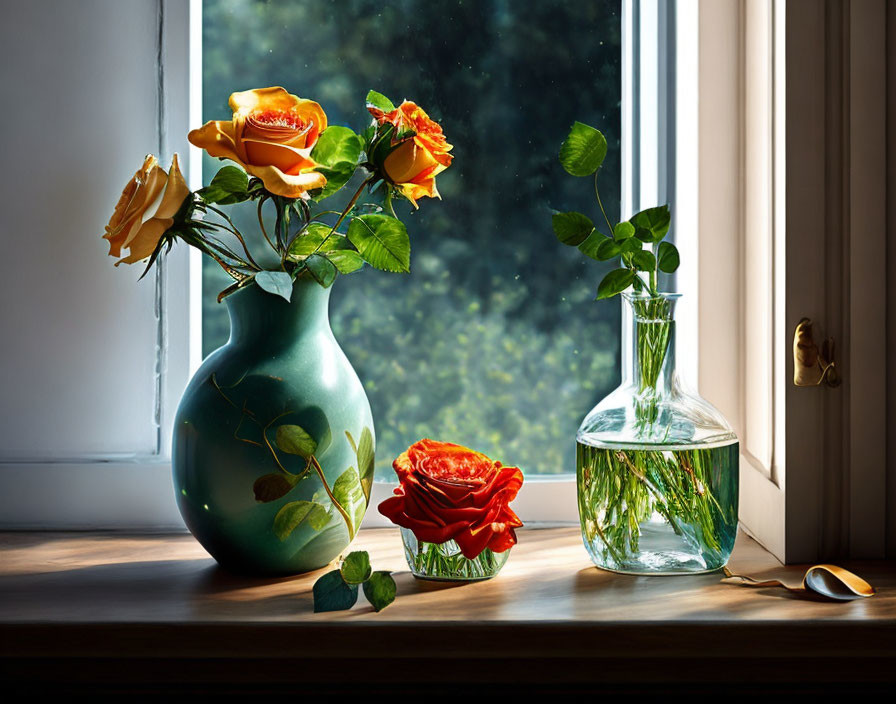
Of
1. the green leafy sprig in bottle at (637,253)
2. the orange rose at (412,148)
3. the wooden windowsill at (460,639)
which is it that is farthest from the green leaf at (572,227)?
the wooden windowsill at (460,639)

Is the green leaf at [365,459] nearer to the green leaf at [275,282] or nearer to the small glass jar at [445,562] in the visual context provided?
the small glass jar at [445,562]

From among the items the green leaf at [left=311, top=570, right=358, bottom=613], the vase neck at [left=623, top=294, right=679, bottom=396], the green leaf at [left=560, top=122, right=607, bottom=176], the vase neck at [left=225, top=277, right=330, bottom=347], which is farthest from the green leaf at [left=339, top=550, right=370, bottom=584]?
the green leaf at [left=560, top=122, right=607, bottom=176]

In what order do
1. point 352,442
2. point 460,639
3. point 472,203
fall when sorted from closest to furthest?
point 460,639 < point 352,442 < point 472,203

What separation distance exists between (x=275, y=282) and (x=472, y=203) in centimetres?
38

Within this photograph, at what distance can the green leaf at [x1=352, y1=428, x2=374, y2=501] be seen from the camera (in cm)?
82

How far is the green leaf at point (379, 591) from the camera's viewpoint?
0.75m

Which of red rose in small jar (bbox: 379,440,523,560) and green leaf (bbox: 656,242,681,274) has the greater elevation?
green leaf (bbox: 656,242,681,274)

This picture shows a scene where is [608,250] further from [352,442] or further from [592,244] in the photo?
[352,442]

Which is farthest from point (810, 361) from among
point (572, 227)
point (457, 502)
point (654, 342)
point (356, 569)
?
point (356, 569)

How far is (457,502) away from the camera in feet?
2.56

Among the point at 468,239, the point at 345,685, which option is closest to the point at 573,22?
the point at 468,239

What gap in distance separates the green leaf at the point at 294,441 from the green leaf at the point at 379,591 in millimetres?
128

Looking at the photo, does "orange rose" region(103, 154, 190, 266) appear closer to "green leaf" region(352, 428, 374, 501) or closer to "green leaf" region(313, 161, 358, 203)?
"green leaf" region(313, 161, 358, 203)

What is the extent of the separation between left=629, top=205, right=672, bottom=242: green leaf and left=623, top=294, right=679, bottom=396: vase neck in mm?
60
